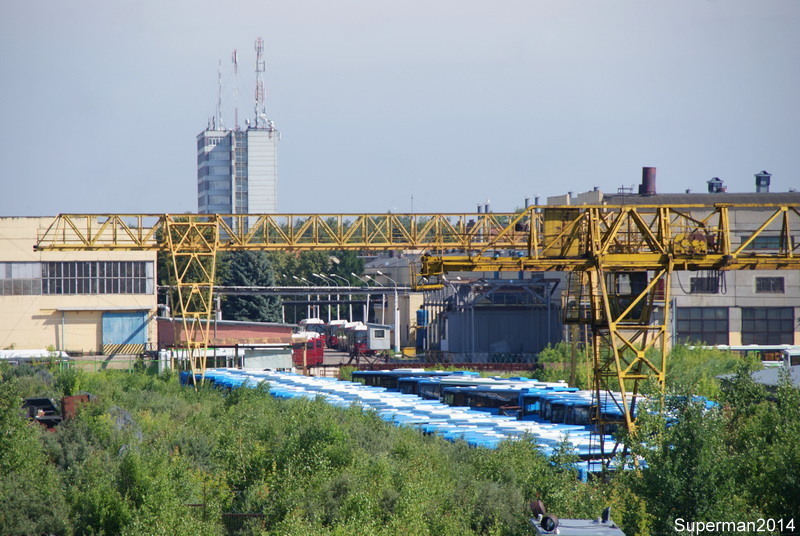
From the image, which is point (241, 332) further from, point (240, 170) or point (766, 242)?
point (240, 170)

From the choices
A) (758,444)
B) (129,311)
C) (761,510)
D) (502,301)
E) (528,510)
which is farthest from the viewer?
(502,301)

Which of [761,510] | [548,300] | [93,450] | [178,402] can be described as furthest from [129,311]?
[761,510]

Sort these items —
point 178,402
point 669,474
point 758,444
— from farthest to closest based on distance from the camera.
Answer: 1. point 178,402
2. point 758,444
3. point 669,474

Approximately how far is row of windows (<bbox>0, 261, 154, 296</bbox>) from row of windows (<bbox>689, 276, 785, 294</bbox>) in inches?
1217

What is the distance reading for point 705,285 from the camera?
5541cm

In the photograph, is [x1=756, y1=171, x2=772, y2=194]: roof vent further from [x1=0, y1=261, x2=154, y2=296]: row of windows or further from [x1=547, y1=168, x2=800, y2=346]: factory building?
[x1=0, y1=261, x2=154, y2=296]: row of windows

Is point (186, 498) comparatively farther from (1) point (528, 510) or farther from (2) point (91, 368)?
(2) point (91, 368)

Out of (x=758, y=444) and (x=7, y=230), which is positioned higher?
(x=7, y=230)

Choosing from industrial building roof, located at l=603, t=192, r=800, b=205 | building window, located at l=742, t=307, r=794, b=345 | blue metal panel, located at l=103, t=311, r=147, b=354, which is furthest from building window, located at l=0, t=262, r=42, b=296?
building window, located at l=742, t=307, r=794, b=345

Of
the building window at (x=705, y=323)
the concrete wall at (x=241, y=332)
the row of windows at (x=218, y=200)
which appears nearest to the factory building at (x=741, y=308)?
the building window at (x=705, y=323)

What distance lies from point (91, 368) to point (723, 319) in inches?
1355

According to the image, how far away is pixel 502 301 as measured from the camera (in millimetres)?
62031

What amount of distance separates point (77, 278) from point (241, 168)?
8137cm

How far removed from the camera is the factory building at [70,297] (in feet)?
186
